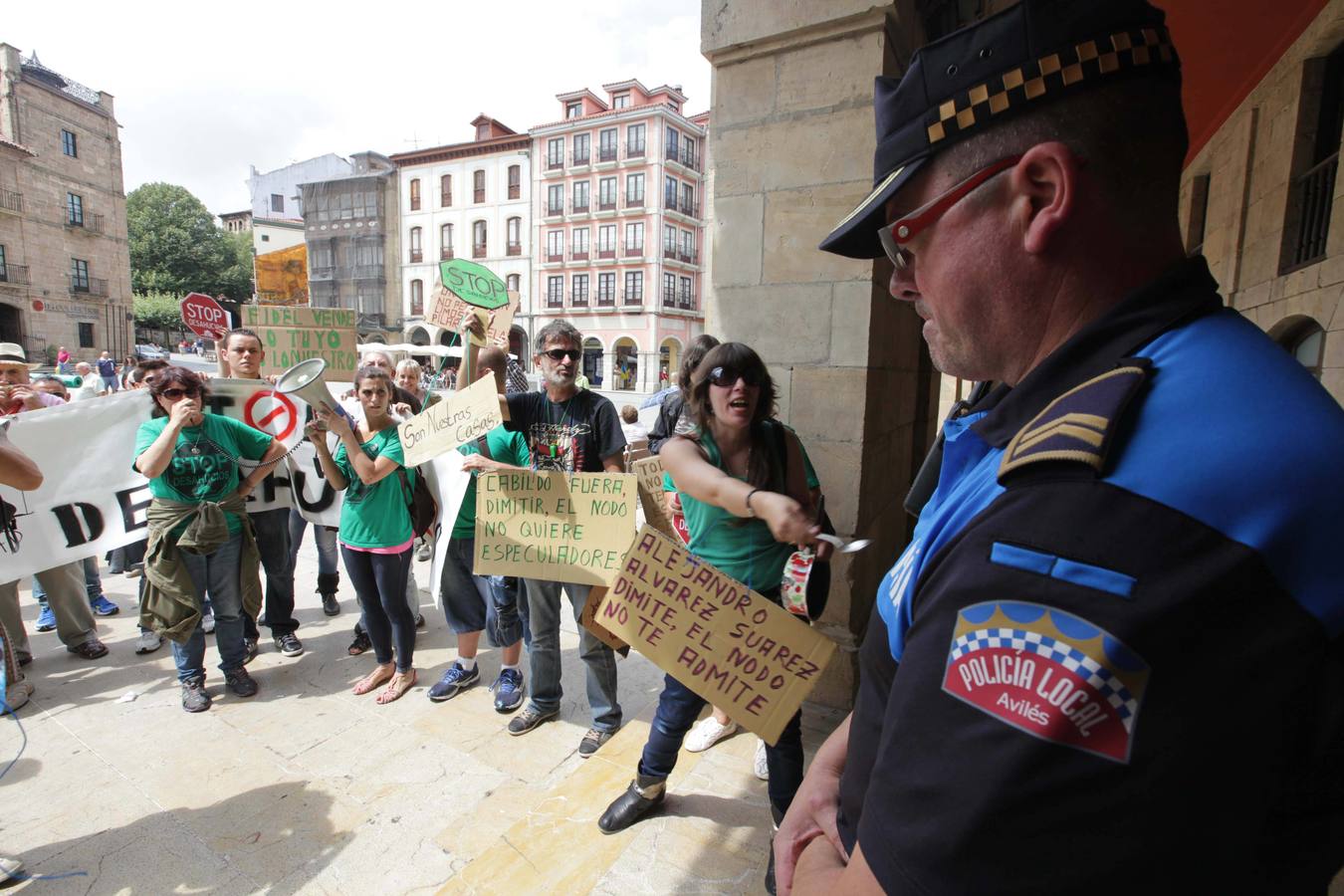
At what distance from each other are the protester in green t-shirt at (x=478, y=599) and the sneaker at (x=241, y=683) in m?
1.22

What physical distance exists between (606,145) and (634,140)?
1.78 metres

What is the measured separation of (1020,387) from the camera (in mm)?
812

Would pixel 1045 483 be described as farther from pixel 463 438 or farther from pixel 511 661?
pixel 511 661

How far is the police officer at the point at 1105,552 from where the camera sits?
553mm

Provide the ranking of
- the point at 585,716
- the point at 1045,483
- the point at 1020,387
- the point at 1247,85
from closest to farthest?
the point at 1045,483
the point at 1020,387
the point at 585,716
the point at 1247,85

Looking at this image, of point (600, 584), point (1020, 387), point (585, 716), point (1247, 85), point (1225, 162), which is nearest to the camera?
point (1020, 387)

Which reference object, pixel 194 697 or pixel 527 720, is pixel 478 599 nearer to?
pixel 527 720

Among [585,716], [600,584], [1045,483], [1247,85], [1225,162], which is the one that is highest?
[1247,85]

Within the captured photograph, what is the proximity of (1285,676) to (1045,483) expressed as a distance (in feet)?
0.80

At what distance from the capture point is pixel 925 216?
2.97 ft

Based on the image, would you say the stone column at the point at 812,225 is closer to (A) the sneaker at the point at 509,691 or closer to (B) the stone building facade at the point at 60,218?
(A) the sneaker at the point at 509,691

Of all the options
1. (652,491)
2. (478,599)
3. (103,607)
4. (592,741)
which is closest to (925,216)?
(652,491)

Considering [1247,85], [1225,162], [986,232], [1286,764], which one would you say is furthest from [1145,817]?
[1225,162]

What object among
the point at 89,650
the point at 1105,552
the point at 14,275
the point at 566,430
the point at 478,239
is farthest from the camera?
the point at 478,239
